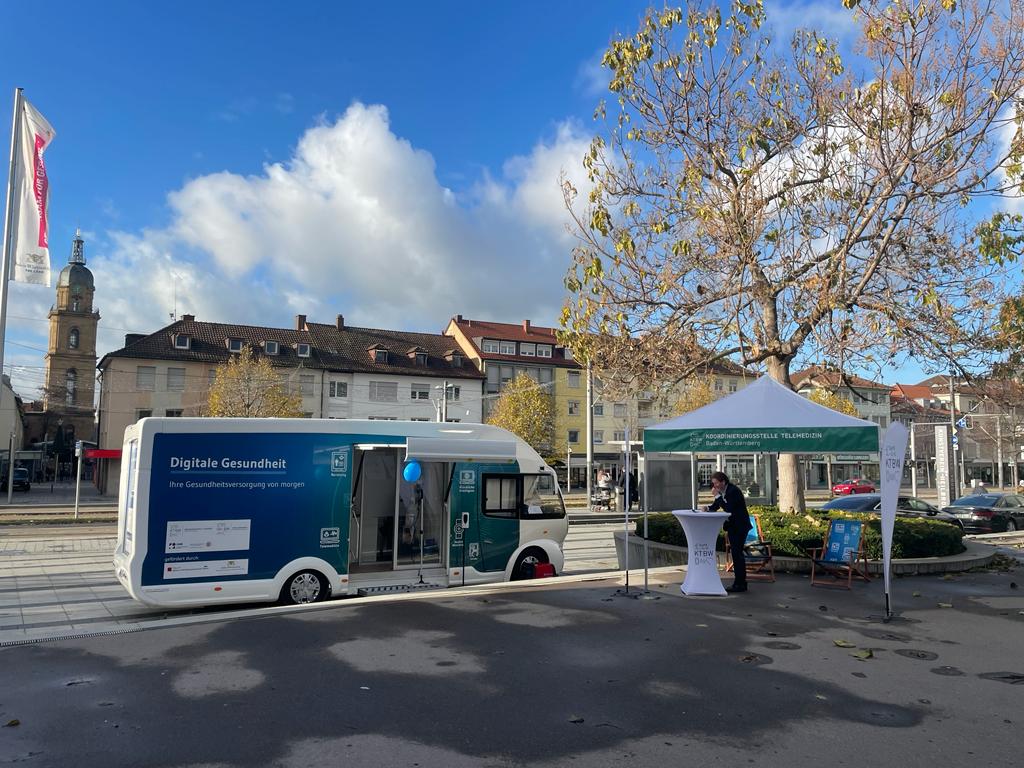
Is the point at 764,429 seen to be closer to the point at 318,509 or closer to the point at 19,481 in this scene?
the point at 318,509

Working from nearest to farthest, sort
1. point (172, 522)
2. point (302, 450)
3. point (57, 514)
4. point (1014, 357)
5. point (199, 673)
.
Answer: point (199, 673)
point (172, 522)
point (302, 450)
point (1014, 357)
point (57, 514)

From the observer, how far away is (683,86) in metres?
13.5

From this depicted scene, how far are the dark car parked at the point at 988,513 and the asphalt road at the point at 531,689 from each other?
18.4m

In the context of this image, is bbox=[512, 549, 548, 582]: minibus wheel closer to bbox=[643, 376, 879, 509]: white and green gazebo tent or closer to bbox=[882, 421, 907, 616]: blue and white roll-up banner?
bbox=[643, 376, 879, 509]: white and green gazebo tent

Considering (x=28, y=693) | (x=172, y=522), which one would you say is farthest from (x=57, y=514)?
(x=28, y=693)

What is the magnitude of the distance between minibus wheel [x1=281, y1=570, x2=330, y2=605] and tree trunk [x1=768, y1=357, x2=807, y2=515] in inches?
367

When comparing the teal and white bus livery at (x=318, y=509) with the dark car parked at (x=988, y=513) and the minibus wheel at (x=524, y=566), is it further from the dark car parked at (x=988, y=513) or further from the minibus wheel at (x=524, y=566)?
the dark car parked at (x=988, y=513)

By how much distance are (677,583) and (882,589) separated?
2.89 m

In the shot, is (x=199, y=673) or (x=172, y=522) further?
(x=172, y=522)

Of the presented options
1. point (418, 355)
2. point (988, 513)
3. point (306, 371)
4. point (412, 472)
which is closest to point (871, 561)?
point (412, 472)

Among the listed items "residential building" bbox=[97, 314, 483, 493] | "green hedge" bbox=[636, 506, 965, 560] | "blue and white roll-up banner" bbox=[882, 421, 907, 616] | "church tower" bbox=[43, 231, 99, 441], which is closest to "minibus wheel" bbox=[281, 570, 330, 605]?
"green hedge" bbox=[636, 506, 965, 560]

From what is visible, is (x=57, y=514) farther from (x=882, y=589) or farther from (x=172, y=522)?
(x=882, y=589)

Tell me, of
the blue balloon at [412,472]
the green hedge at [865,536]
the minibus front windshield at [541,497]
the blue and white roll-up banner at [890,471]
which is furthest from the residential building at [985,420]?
Result: the blue balloon at [412,472]

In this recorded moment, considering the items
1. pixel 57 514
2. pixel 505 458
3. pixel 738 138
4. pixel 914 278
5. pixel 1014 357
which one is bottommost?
pixel 57 514
